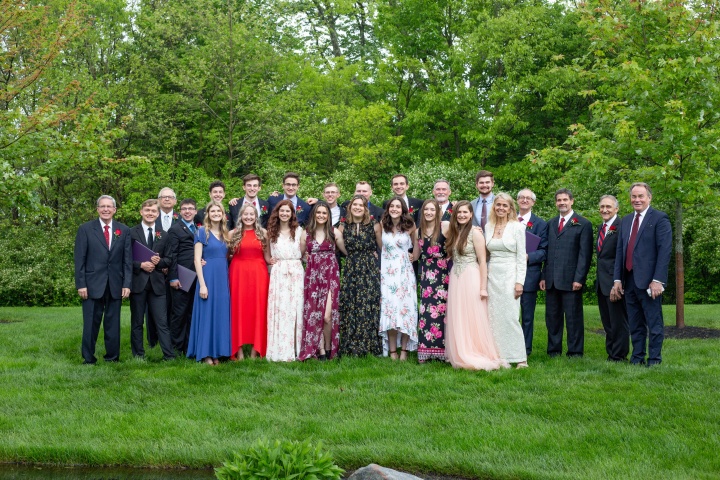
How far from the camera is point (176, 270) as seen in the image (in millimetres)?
9508

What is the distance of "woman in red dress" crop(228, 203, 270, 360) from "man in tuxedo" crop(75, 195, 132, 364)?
136 centimetres

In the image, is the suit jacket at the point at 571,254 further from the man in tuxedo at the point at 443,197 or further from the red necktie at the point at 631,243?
the man in tuxedo at the point at 443,197

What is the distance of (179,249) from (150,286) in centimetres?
63

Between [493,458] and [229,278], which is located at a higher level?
[229,278]

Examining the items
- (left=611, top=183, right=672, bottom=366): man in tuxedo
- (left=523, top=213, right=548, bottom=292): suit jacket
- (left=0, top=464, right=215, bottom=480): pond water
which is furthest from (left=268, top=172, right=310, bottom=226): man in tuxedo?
(left=0, top=464, right=215, bottom=480): pond water

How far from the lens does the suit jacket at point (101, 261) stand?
29.4 ft

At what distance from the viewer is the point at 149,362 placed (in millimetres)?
9094

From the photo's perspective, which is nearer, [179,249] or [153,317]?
[153,317]

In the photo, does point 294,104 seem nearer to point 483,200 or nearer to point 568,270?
point 483,200

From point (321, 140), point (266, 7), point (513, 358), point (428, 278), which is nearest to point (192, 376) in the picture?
point (428, 278)

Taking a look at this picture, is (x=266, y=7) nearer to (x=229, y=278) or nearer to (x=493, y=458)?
(x=229, y=278)

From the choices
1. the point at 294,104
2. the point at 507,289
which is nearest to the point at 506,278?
the point at 507,289

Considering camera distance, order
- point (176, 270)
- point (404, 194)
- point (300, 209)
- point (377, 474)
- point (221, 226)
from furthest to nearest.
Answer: point (300, 209)
point (404, 194)
point (176, 270)
point (221, 226)
point (377, 474)

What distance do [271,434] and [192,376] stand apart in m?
2.60
